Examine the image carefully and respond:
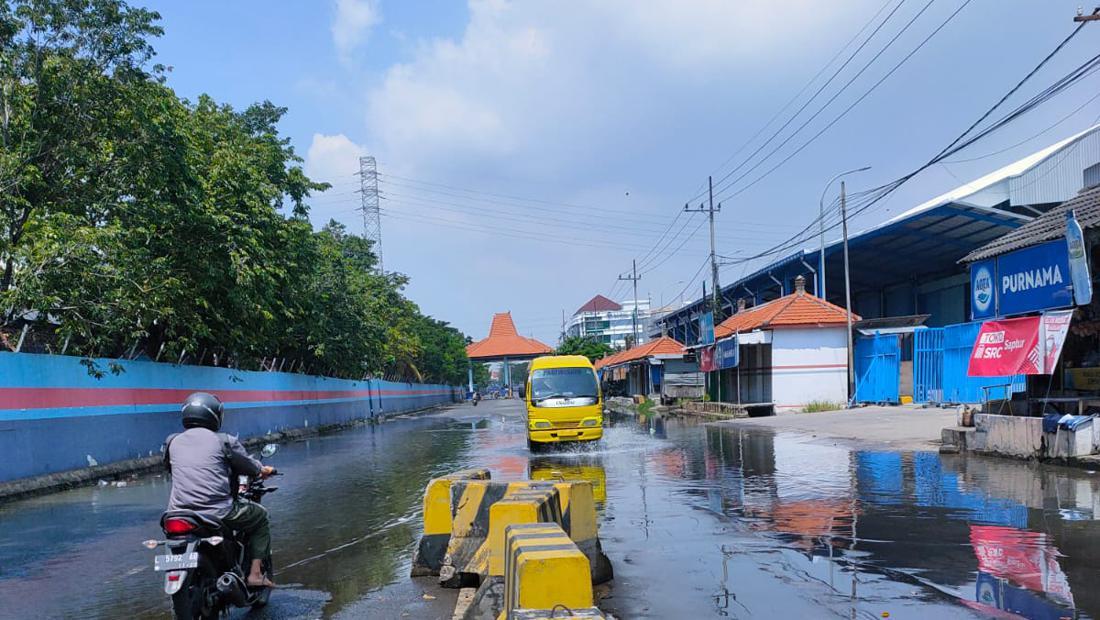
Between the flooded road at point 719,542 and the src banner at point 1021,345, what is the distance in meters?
1.69

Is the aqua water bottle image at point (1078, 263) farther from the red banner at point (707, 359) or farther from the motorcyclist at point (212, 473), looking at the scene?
the red banner at point (707, 359)

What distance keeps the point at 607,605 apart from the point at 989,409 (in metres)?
12.8

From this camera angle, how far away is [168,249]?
1870 cm

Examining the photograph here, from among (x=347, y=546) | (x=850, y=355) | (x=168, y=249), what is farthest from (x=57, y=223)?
(x=850, y=355)

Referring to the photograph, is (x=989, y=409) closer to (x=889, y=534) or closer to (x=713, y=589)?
(x=889, y=534)

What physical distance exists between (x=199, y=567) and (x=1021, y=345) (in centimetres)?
1381

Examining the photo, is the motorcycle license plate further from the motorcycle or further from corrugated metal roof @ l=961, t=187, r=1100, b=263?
corrugated metal roof @ l=961, t=187, r=1100, b=263

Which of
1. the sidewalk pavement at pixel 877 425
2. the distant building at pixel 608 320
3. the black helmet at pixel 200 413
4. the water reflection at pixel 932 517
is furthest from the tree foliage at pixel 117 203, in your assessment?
the distant building at pixel 608 320

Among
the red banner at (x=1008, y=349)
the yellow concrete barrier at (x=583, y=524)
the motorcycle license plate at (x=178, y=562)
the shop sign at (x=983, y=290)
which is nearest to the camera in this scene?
the motorcycle license plate at (x=178, y=562)

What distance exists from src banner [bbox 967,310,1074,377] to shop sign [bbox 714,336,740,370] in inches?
656

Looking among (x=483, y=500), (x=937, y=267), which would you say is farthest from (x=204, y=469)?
(x=937, y=267)

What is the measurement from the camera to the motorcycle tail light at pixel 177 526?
5.01 m

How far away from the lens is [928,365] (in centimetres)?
2606

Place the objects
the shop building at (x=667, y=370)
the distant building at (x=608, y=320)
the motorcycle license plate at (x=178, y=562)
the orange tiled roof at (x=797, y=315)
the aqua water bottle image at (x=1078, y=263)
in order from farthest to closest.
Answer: the distant building at (x=608, y=320) < the shop building at (x=667, y=370) < the orange tiled roof at (x=797, y=315) < the aqua water bottle image at (x=1078, y=263) < the motorcycle license plate at (x=178, y=562)
